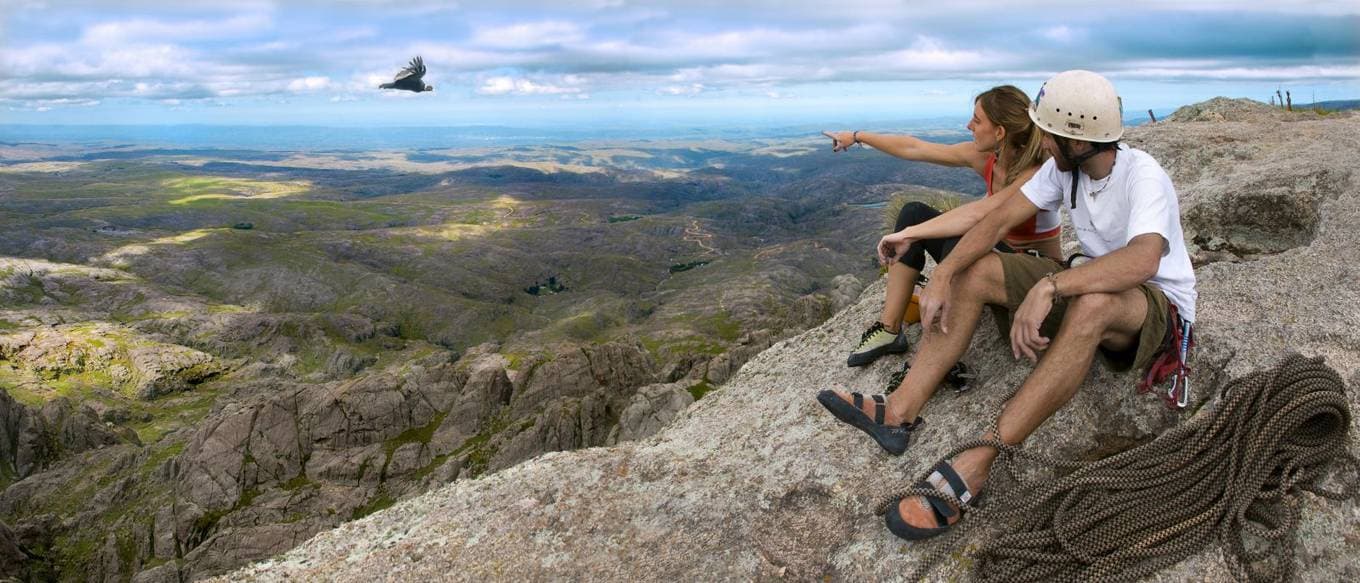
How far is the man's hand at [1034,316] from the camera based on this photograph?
7996 mm

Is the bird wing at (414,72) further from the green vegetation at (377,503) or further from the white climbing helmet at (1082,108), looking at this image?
the green vegetation at (377,503)

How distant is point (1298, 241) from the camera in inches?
606

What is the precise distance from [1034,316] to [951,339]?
1592 mm

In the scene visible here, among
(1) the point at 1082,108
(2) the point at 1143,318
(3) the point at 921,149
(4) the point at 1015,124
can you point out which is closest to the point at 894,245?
(4) the point at 1015,124

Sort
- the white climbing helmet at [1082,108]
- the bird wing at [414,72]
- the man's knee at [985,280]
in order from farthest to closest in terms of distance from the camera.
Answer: the bird wing at [414,72] < the man's knee at [985,280] < the white climbing helmet at [1082,108]

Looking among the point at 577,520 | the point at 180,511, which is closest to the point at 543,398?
the point at 180,511

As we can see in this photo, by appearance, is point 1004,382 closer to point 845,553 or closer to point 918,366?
point 918,366

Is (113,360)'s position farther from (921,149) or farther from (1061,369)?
(1061,369)

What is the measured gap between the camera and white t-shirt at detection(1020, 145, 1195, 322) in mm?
7984

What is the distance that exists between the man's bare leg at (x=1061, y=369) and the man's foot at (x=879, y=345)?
16.2 feet

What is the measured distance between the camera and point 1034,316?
8.02 meters

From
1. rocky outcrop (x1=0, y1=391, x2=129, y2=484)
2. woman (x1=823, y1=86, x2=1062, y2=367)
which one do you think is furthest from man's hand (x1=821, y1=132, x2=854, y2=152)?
rocky outcrop (x1=0, y1=391, x2=129, y2=484)

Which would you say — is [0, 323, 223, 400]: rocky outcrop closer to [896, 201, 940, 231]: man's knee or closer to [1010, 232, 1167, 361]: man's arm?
[896, 201, 940, 231]: man's knee

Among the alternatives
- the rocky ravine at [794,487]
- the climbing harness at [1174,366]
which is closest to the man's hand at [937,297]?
A: the rocky ravine at [794,487]
